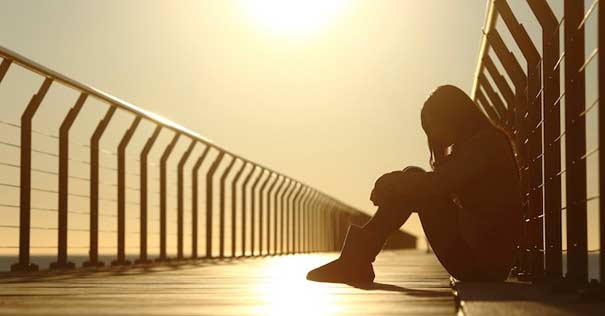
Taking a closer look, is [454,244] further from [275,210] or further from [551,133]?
[275,210]

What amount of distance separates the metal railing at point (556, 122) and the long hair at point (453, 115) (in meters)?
0.25

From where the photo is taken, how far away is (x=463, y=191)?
4.02 meters

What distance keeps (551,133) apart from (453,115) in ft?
1.65

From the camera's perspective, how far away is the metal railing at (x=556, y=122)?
301 cm

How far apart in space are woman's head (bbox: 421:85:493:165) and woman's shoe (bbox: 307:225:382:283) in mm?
541

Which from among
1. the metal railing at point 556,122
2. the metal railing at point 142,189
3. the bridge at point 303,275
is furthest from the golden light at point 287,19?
the metal railing at point 556,122

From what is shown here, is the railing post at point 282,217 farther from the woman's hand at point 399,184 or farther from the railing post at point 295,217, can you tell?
the woman's hand at point 399,184

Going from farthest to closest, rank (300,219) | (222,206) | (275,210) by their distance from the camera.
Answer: (300,219) < (275,210) < (222,206)

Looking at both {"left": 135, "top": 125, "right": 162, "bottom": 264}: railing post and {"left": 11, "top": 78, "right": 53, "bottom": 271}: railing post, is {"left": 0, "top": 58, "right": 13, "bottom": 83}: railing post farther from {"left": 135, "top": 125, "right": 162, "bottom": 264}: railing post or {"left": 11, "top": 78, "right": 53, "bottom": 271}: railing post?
{"left": 135, "top": 125, "right": 162, "bottom": 264}: railing post

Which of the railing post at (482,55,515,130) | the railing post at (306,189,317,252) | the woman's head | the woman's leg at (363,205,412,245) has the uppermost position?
the railing post at (482,55,515,130)

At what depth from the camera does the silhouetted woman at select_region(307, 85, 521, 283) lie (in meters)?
3.99

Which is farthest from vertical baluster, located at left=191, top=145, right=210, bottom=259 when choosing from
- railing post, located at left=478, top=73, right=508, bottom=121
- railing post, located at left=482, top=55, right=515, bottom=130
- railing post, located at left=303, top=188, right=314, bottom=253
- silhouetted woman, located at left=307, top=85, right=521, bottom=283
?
railing post, located at left=303, top=188, right=314, bottom=253

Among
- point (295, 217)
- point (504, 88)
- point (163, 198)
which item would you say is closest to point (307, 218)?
point (295, 217)

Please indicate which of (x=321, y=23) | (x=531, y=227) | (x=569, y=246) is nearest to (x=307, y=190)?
(x=321, y=23)
